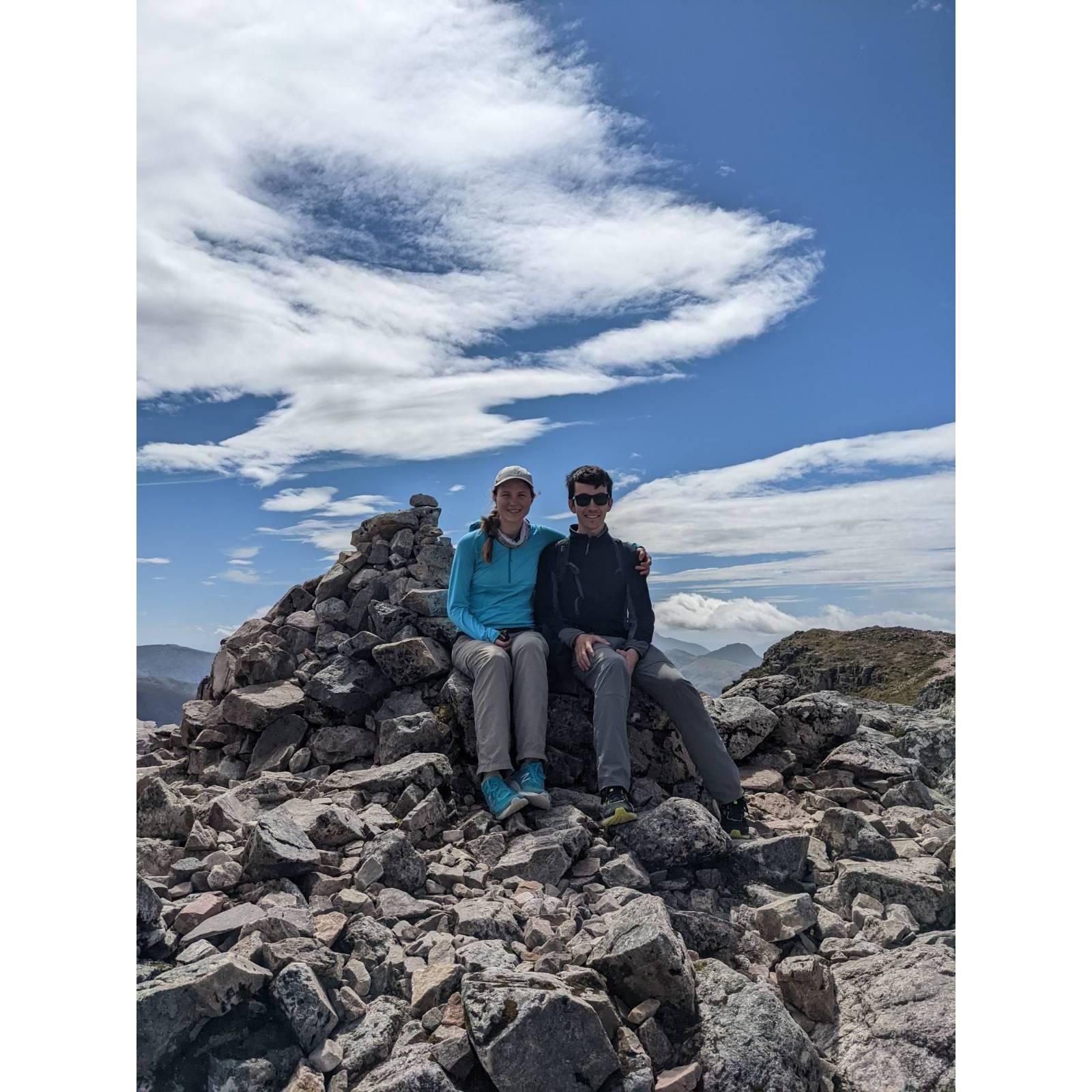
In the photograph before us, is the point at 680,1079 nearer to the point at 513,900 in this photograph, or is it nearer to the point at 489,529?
the point at 513,900

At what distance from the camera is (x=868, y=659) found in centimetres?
3931

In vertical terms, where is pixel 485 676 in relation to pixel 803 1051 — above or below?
above

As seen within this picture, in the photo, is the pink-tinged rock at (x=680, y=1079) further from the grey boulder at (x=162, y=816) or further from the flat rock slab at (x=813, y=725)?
the flat rock slab at (x=813, y=725)

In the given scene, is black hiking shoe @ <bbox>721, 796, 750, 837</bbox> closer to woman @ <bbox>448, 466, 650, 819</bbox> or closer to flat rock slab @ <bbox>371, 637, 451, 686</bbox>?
woman @ <bbox>448, 466, 650, 819</bbox>

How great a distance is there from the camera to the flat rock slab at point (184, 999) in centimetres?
490

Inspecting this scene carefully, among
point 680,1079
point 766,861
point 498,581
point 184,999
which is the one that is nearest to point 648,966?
point 680,1079

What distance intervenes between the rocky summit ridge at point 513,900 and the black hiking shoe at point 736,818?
0.46 meters

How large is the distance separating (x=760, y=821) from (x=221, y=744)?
753 cm

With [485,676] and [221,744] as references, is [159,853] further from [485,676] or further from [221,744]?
[221,744]

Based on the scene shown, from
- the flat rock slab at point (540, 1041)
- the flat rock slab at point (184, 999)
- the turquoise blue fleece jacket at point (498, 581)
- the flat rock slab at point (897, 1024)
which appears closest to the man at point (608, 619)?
the turquoise blue fleece jacket at point (498, 581)

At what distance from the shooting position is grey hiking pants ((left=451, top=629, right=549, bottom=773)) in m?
9.02

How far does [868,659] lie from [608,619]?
32.8 metres
